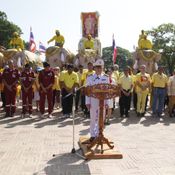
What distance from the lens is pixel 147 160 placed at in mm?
7414

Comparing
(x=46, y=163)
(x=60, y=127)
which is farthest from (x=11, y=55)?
(x=46, y=163)

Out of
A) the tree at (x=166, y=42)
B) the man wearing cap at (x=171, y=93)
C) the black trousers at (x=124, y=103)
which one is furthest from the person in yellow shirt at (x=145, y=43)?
the tree at (x=166, y=42)

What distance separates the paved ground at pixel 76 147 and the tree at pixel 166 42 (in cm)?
4341

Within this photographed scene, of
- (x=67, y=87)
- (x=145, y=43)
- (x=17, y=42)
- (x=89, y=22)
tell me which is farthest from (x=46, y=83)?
(x=89, y=22)

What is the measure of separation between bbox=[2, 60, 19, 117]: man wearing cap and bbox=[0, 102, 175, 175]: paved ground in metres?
0.37

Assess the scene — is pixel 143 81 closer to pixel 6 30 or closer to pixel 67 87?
pixel 67 87

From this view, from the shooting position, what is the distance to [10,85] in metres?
12.9

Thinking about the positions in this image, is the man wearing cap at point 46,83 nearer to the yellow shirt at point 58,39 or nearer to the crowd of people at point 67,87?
the crowd of people at point 67,87

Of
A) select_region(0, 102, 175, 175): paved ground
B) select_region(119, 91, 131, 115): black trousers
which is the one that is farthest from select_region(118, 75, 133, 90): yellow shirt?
select_region(0, 102, 175, 175): paved ground

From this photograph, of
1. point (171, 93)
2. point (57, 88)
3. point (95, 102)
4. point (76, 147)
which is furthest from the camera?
point (57, 88)

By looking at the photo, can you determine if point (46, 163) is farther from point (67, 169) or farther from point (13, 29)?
point (13, 29)

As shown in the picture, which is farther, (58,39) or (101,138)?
(58,39)

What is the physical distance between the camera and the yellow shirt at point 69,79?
12836 millimetres

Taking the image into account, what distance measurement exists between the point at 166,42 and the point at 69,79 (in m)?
44.7
